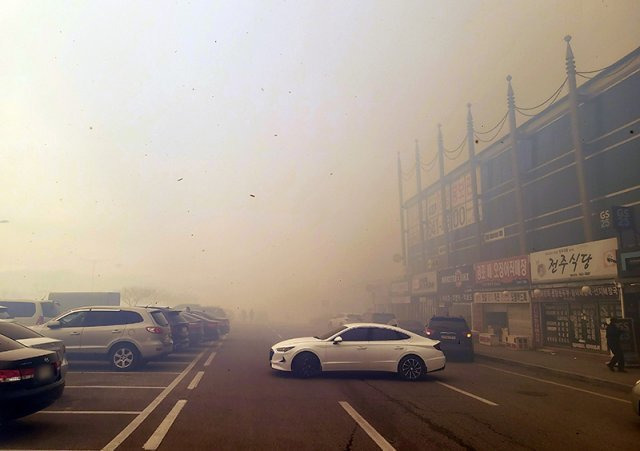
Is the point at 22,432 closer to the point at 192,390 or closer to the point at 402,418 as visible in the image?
the point at 192,390

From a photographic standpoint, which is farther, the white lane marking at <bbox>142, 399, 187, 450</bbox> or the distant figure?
the distant figure

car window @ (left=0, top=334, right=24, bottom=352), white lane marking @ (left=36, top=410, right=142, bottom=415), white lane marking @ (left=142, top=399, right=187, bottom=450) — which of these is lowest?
white lane marking @ (left=142, top=399, right=187, bottom=450)

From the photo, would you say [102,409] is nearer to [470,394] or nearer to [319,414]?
[319,414]

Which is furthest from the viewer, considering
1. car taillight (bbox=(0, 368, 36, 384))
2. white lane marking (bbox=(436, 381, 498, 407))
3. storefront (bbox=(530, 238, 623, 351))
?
storefront (bbox=(530, 238, 623, 351))

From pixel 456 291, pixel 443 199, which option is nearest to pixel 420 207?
pixel 443 199

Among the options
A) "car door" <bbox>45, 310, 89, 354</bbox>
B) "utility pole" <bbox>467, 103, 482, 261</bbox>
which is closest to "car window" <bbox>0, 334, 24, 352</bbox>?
"car door" <bbox>45, 310, 89, 354</bbox>

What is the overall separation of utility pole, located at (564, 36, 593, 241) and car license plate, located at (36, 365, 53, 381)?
84.3 feet

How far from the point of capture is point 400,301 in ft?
173

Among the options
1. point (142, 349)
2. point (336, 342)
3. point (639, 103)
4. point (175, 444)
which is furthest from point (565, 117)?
point (175, 444)

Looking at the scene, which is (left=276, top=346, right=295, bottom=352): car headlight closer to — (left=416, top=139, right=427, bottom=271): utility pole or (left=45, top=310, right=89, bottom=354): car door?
(left=45, top=310, right=89, bottom=354): car door

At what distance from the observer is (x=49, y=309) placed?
19.7m

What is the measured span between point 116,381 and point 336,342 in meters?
5.52

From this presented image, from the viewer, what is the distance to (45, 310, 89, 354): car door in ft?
46.8

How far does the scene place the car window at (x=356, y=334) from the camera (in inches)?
529
